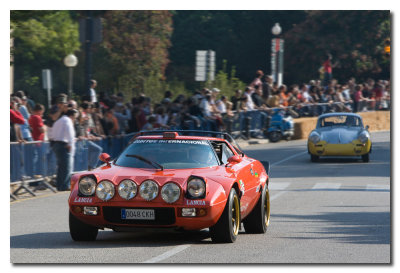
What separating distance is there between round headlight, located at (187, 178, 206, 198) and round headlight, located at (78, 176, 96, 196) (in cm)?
111

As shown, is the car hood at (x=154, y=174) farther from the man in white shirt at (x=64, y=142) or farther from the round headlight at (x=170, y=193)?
the man in white shirt at (x=64, y=142)

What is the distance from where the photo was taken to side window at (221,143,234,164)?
11.7 metres

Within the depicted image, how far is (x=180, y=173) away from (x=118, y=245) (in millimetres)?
1101

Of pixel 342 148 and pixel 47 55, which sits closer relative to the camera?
pixel 342 148

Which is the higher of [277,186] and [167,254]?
[167,254]

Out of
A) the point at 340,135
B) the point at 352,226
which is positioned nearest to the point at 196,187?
the point at 352,226

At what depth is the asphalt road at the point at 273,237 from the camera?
9844 millimetres

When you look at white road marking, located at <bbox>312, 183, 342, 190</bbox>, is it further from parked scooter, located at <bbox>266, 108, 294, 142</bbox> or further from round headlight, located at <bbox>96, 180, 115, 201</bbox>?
Result: parked scooter, located at <bbox>266, 108, 294, 142</bbox>

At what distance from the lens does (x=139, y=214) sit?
10.4 meters

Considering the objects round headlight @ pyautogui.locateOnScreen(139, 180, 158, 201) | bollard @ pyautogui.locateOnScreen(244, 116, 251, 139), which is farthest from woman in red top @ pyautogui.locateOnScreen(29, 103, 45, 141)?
bollard @ pyautogui.locateOnScreen(244, 116, 251, 139)

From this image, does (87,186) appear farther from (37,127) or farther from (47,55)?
(47,55)

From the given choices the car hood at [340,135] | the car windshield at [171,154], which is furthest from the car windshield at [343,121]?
the car windshield at [171,154]

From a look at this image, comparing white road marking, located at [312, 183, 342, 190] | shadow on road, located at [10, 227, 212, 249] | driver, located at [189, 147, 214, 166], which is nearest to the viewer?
shadow on road, located at [10, 227, 212, 249]

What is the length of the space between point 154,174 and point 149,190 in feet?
1.00
